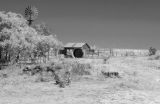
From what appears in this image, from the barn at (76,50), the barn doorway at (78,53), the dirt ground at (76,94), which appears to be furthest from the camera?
the barn doorway at (78,53)

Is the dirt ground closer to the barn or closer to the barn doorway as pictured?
the barn

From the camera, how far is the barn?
63.7 metres

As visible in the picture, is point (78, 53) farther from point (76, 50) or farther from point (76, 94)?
point (76, 94)

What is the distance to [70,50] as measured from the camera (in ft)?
212

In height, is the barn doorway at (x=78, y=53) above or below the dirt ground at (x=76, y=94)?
above

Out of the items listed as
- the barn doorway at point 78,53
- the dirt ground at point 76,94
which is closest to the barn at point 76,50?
the barn doorway at point 78,53

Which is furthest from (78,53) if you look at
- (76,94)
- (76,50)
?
(76,94)

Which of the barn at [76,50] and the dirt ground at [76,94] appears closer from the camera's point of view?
the dirt ground at [76,94]

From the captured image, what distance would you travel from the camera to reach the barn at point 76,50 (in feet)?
209

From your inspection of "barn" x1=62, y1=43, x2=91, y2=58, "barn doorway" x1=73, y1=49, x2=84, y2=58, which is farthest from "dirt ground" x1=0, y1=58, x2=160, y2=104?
"barn doorway" x1=73, y1=49, x2=84, y2=58

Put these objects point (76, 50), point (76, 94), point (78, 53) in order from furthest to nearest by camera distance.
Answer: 1. point (76, 50)
2. point (78, 53)
3. point (76, 94)

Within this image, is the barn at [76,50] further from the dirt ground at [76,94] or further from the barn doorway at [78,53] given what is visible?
the dirt ground at [76,94]

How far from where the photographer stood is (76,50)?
65500 millimetres

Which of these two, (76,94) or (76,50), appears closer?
(76,94)
